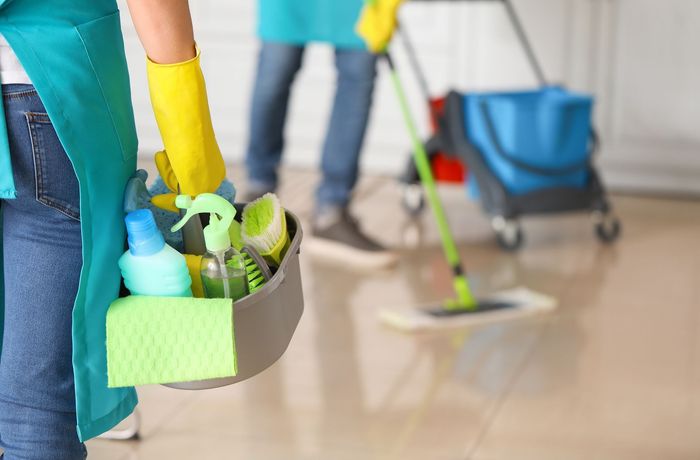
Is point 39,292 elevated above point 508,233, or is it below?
above

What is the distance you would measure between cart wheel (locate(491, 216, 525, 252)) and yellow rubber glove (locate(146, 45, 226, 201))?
2006 millimetres

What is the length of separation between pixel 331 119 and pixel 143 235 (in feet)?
6.46

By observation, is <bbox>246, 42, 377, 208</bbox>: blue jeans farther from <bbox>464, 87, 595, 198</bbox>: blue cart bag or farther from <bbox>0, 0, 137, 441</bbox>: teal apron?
<bbox>0, 0, 137, 441</bbox>: teal apron

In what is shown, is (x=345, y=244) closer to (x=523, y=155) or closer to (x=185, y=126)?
(x=523, y=155)

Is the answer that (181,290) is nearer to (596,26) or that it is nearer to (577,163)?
(577,163)

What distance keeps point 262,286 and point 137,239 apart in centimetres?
14

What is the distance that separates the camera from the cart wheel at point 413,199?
3.51m

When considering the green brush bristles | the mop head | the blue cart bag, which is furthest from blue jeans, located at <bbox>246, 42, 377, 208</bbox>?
the green brush bristles

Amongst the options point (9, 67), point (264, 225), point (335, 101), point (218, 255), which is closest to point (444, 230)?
point (335, 101)

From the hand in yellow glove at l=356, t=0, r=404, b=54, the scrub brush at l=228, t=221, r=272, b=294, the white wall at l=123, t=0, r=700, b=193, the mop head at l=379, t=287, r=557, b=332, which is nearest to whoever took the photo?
the scrub brush at l=228, t=221, r=272, b=294

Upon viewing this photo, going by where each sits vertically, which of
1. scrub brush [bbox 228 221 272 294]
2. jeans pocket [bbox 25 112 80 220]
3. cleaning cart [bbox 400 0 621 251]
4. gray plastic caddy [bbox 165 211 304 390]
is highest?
jeans pocket [bbox 25 112 80 220]

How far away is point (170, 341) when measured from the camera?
114 centimetres

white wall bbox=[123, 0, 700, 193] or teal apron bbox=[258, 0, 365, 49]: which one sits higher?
teal apron bbox=[258, 0, 365, 49]

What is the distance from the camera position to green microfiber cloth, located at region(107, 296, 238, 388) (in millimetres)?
1128
